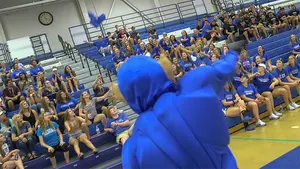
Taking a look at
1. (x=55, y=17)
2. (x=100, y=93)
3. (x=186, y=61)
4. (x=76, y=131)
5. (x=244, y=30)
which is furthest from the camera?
(x=55, y=17)

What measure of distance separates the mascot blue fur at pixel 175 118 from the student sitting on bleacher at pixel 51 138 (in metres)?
4.72

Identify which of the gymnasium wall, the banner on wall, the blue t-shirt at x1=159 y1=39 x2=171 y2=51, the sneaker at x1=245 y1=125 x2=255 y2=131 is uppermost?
the gymnasium wall

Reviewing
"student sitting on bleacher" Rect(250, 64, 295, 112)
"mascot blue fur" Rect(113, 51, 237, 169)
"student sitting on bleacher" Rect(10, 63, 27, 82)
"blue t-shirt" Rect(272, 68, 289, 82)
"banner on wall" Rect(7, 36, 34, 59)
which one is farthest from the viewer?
"banner on wall" Rect(7, 36, 34, 59)

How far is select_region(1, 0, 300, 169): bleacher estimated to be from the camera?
19.5 ft

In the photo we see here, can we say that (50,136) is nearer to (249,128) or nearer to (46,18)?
(249,128)

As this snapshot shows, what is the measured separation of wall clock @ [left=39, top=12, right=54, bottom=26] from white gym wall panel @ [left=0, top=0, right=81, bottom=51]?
0.14m

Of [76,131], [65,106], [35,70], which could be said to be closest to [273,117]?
[76,131]

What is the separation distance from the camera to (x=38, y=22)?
16625 mm

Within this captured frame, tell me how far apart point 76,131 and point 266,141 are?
323cm

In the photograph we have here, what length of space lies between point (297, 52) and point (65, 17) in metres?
11.5

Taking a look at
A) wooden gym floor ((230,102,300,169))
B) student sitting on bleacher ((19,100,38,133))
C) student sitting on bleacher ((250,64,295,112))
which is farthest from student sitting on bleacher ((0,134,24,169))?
student sitting on bleacher ((250,64,295,112))

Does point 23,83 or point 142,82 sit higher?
point 23,83

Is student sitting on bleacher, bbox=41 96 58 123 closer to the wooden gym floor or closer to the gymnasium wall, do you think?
the wooden gym floor

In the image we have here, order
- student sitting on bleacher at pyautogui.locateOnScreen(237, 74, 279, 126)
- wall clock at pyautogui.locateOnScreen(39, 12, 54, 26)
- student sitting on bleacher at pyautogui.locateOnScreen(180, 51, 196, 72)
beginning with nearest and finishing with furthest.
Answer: student sitting on bleacher at pyautogui.locateOnScreen(237, 74, 279, 126)
student sitting on bleacher at pyautogui.locateOnScreen(180, 51, 196, 72)
wall clock at pyautogui.locateOnScreen(39, 12, 54, 26)
